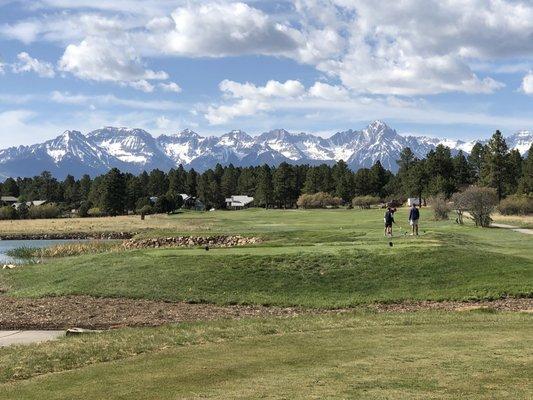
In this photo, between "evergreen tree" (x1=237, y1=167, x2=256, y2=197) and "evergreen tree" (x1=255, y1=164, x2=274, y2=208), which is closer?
"evergreen tree" (x1=255, y1=164, x2=274, y2=208)

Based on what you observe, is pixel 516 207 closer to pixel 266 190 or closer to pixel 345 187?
pixel 345 187

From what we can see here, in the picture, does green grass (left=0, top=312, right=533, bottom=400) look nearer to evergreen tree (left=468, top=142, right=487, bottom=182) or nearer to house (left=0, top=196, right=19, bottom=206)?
evergreen tree (left=468, top=142, right=487, bottom=182)

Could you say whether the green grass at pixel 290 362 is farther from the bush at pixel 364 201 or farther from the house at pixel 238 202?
the house at pixel 238 202

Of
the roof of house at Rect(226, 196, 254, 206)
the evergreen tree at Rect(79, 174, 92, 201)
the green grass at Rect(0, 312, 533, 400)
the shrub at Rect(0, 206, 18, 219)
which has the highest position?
the evergreen tree at Rect(79, 174, 92, 201)

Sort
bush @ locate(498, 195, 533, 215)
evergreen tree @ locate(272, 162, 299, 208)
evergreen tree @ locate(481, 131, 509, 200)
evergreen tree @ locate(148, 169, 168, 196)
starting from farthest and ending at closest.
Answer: evergreen tree @ locate(148, 169, 168, 196) → evergreen tree @ locate(272, 162, 299, 208) → evergreen tree @ locate(481, 131, 509, 200) → bush @ locate(498, 195, 533, 215)

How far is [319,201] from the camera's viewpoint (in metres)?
150

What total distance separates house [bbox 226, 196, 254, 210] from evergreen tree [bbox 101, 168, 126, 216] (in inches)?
1828

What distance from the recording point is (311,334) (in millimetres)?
15547

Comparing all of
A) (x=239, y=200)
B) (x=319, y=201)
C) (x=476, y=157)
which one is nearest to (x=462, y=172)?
(x=476, y=157)

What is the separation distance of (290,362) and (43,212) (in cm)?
13931

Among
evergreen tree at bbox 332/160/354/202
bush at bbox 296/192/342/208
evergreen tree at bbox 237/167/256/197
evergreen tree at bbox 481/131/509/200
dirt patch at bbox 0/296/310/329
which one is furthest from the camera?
evergreen tree at bbox 237/167/256/197

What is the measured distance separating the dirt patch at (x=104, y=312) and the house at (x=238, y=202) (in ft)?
514

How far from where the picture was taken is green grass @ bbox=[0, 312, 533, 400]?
9.96 meters

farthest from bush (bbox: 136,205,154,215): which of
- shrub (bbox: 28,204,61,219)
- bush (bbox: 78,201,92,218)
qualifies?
shrub (bbox: 28,204,61,219)
